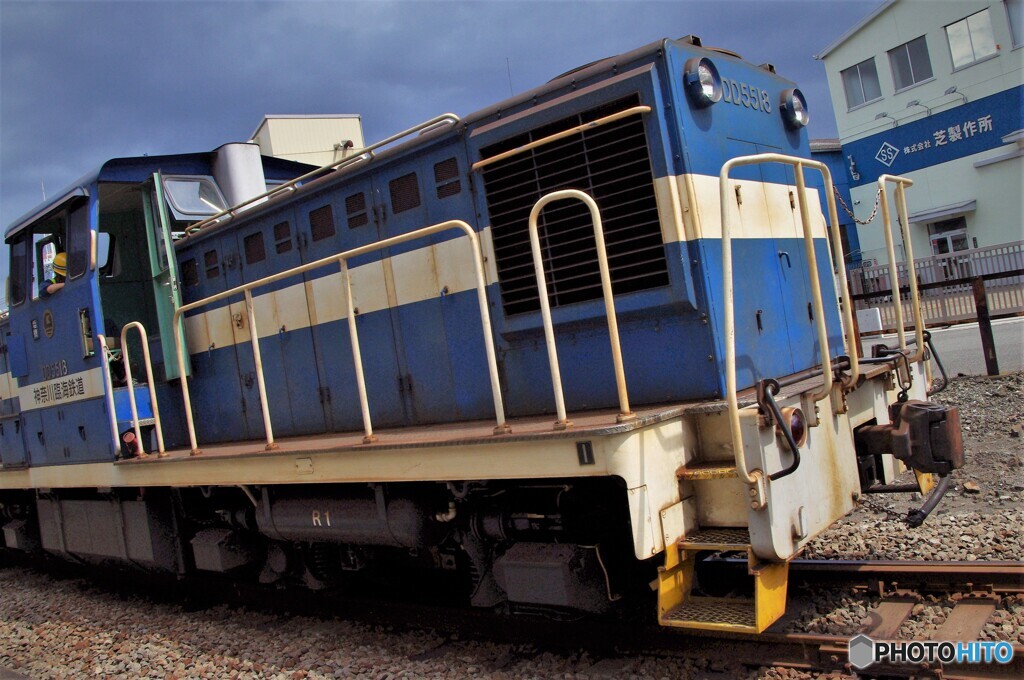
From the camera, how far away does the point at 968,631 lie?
12.1 ft

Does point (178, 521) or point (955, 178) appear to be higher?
point (955, 178)

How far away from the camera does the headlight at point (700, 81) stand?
408 cm

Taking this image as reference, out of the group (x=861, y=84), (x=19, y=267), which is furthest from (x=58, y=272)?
(x=861, y=84)

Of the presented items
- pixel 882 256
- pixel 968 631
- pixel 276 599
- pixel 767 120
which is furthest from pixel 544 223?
pixel 882 256

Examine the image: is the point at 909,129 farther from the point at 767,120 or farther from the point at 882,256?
the point at 767,120

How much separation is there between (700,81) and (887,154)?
22.6 m

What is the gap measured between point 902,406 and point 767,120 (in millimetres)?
1871

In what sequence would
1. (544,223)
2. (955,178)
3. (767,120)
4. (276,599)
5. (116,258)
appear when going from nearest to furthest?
(544,223) → (767,120) → (276,599) → (116,258) → (955,178)

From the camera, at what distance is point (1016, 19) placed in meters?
20.8

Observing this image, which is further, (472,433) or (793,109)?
(793,109)

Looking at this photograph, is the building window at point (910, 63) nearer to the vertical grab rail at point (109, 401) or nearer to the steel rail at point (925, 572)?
the steel rail at point (925, 572)

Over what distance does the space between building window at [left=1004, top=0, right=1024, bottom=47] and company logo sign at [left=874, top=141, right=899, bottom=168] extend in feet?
12.9


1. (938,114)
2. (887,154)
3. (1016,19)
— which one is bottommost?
(887,154)

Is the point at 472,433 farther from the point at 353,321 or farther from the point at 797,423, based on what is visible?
the point at 797,423
